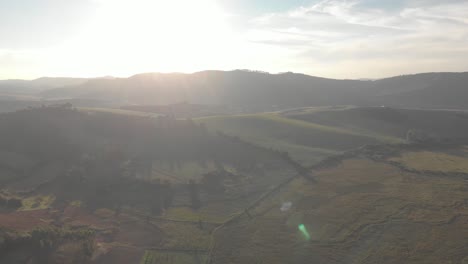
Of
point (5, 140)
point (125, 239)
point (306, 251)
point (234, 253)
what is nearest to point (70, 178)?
point (125, 239)

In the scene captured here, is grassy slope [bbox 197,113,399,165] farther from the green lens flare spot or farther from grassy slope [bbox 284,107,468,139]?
the green lens flare spot

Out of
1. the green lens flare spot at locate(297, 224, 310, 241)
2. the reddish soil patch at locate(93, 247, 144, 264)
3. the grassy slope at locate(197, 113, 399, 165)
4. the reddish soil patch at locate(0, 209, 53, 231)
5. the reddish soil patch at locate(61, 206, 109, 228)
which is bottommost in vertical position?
the reddish soil patch at locate(93, 247, 144, 264)

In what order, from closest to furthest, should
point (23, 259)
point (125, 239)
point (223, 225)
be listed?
point (23, 259) < point (125, 239) < point (223, 225)

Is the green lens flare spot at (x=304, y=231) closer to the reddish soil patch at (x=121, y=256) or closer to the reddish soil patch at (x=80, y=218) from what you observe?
the reddish soil patch at (x=121, y=256)

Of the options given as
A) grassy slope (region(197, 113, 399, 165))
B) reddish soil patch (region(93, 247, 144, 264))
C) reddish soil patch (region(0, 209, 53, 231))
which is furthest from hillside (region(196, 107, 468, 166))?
reddish soil patch (region(0, 209, 53, 231))

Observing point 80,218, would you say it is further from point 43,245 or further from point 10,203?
point 10,203

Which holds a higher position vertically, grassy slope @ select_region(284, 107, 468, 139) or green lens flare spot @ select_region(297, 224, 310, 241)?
grassy slope @ select_region(284, 107, 468, 139)

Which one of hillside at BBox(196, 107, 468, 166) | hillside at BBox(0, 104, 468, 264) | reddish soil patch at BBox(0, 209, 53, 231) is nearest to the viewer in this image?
hillside at BBox(0, 104, 468, 264)

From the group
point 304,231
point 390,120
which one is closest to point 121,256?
point 304,231

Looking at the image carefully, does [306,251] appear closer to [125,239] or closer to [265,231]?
[265,231]
